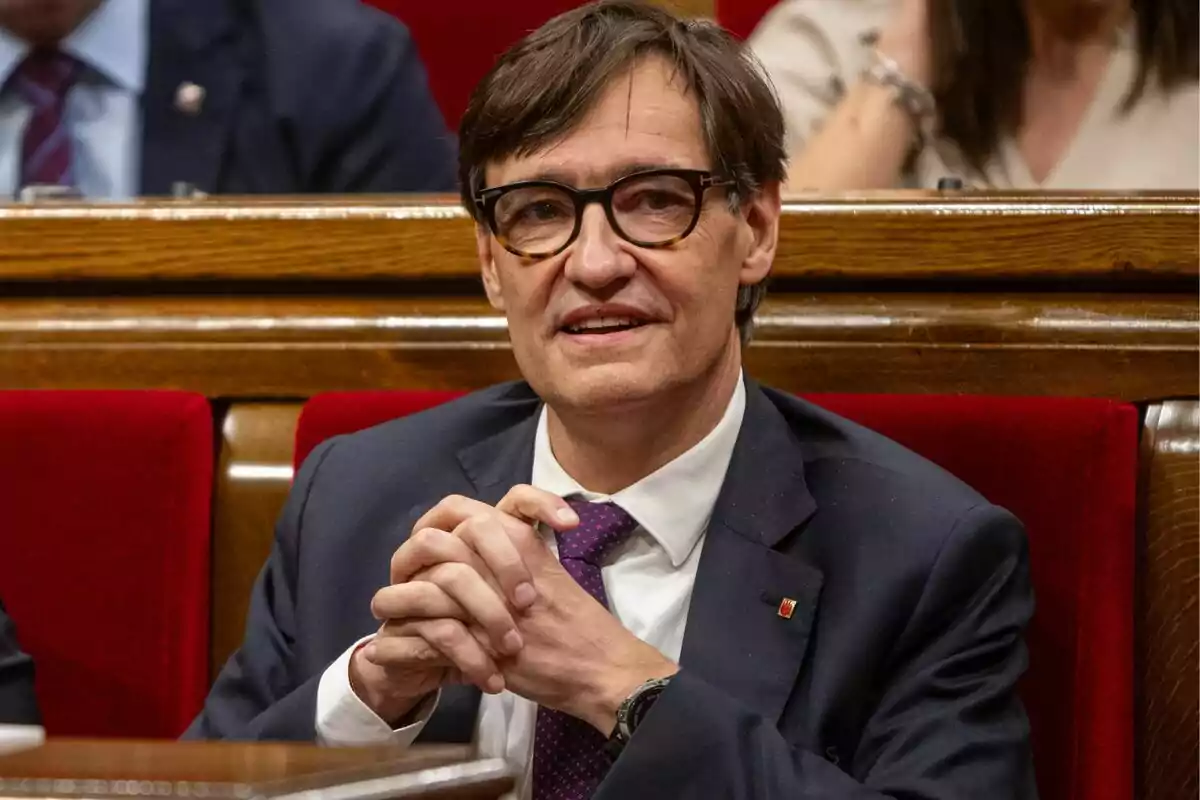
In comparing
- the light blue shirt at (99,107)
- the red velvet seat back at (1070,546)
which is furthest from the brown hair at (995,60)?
the light blue shirt at (99,107)

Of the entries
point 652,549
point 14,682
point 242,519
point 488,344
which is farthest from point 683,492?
point 14,682

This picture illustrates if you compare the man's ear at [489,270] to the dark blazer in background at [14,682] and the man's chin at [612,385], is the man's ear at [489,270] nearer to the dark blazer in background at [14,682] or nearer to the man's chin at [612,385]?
the man's chin at [612,385]

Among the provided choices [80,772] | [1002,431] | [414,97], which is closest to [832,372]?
[1002,431]

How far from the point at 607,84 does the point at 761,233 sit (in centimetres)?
16

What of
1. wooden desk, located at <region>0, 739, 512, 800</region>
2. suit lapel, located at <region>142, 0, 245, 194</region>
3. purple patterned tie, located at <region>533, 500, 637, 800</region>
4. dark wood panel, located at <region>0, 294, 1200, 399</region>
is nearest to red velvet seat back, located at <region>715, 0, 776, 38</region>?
dark wood panel, located at <region>0, 294, 1200, 399</region>

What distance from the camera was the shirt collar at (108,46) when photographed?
1.56m

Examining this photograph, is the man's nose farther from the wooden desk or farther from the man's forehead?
the wooden desk

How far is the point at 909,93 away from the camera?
1406 mm

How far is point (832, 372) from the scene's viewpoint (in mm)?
1122

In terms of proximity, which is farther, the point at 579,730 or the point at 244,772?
the point at 579,730

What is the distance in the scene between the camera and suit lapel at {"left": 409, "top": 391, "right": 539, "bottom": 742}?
971 millimetres

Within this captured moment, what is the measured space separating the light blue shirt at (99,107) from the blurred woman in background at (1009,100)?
683 millimetres

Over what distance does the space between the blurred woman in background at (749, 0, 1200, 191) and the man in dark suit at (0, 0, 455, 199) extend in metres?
0.39

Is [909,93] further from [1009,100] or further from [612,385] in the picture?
[612,385]
